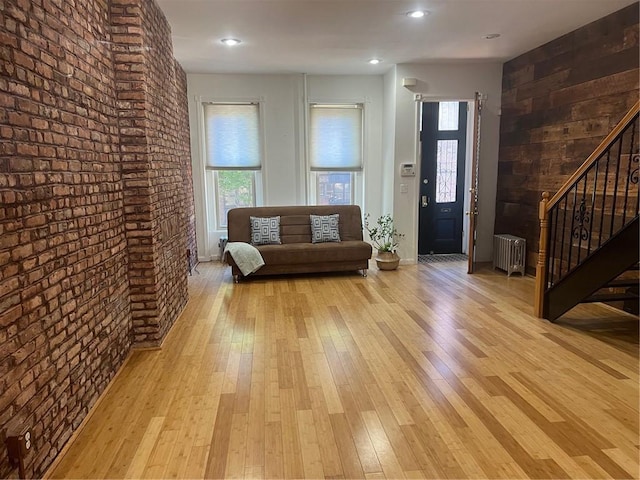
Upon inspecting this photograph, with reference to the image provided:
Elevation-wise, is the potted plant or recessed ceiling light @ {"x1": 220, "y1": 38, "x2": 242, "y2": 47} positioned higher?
recessed ceiling light @ {"x1": 220, "y1": 38, "x2": 242, "y2": 47}

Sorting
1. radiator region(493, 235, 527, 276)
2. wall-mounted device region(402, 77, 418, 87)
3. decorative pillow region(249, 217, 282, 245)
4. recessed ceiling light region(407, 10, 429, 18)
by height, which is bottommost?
radiator region(493, 235, 527, 276)

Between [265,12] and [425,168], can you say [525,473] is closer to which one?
[265,12]

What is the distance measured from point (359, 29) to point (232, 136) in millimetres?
2798

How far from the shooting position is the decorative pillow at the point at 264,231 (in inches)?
223

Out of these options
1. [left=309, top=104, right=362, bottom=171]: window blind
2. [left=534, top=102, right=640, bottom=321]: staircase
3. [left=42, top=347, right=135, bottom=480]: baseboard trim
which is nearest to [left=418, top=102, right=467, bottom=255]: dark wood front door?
[left=309, top=104, right=362, bottom=171]: window blind

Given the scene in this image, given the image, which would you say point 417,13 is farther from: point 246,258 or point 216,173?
point 216,173

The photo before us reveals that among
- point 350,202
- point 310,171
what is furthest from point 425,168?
point 310,171

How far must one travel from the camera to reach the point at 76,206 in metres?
2.35

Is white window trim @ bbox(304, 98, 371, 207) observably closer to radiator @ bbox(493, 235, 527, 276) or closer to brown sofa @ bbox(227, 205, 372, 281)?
brown sofa @ bbox(227, 205, 372, 281)

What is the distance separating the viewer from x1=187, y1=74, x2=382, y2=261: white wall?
20.6ft

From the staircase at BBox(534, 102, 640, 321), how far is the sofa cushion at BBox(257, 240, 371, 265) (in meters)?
2.24

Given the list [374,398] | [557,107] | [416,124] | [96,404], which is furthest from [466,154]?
[96,404]

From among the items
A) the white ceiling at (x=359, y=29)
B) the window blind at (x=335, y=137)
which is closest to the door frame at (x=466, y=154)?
the white ceiling at (x=359, y=29)

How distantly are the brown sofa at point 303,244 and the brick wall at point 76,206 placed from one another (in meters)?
1.69
